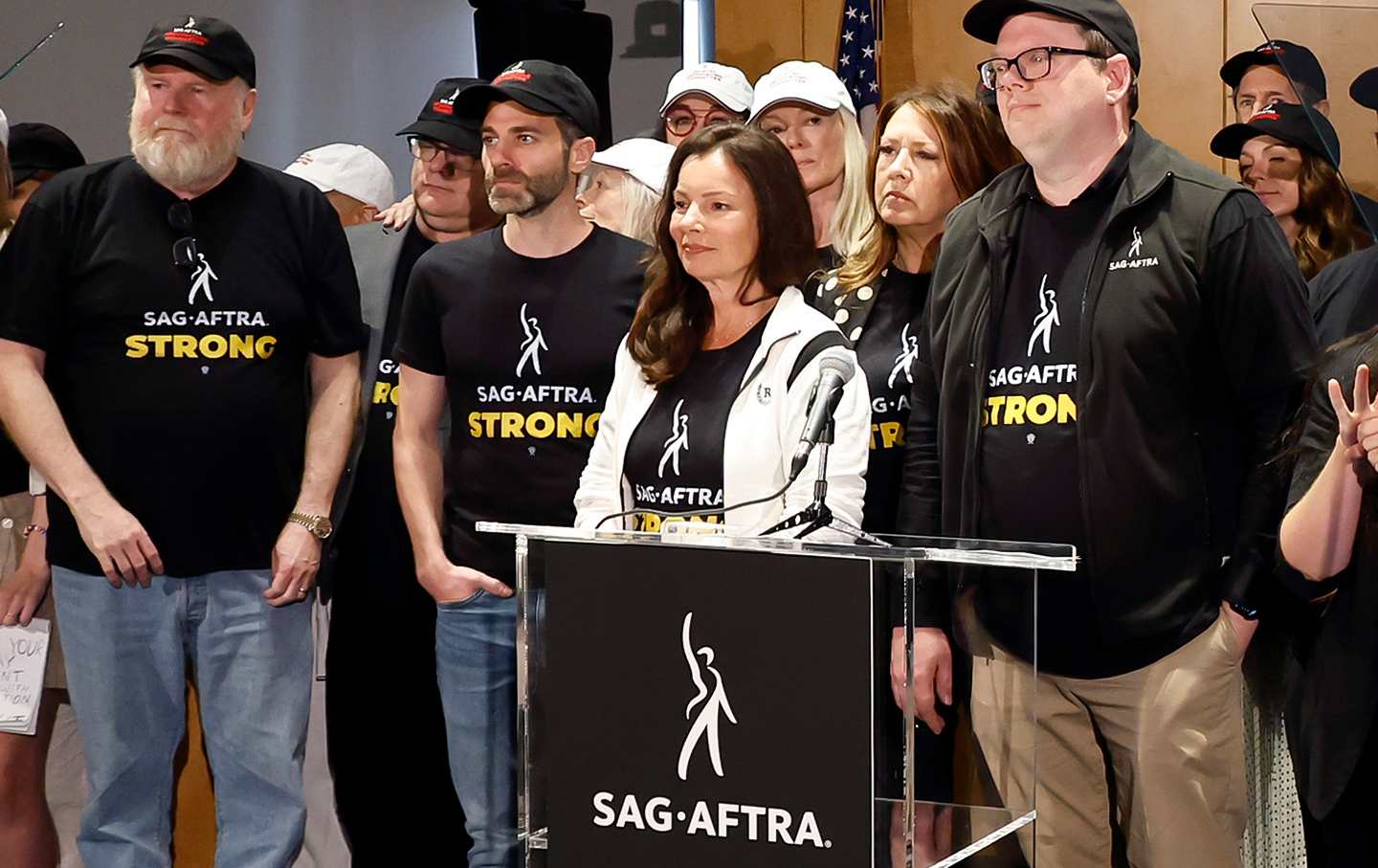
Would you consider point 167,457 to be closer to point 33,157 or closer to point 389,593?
point 389,593

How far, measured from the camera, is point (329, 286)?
3537 millimetres

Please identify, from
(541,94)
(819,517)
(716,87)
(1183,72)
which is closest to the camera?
(819,517)

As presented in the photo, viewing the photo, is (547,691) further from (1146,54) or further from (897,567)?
(1146,54)

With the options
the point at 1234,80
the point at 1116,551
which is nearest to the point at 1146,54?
the point at 1234,80

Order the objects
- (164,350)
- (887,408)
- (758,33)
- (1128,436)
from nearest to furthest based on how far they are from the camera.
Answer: (1128,436) → (887,408) → (164,350) → (758,33)

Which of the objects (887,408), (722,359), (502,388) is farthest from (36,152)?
(887,408)

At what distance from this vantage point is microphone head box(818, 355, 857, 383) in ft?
7.72

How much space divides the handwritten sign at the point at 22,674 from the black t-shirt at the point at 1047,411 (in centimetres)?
213

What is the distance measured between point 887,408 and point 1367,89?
4.30ft

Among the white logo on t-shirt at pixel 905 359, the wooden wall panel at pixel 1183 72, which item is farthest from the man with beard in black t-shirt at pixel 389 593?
the wooden wall panel at pixel 1183 72

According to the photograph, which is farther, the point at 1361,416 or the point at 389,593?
the point at 389,593

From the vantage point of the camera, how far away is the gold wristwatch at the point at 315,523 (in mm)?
3457

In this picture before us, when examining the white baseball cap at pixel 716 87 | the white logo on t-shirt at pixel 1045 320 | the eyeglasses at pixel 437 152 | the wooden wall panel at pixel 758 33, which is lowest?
the white logo on t-shirt at pixel 1045 320

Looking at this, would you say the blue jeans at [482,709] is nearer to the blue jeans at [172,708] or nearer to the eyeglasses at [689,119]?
the blue jeans at [172,708]
